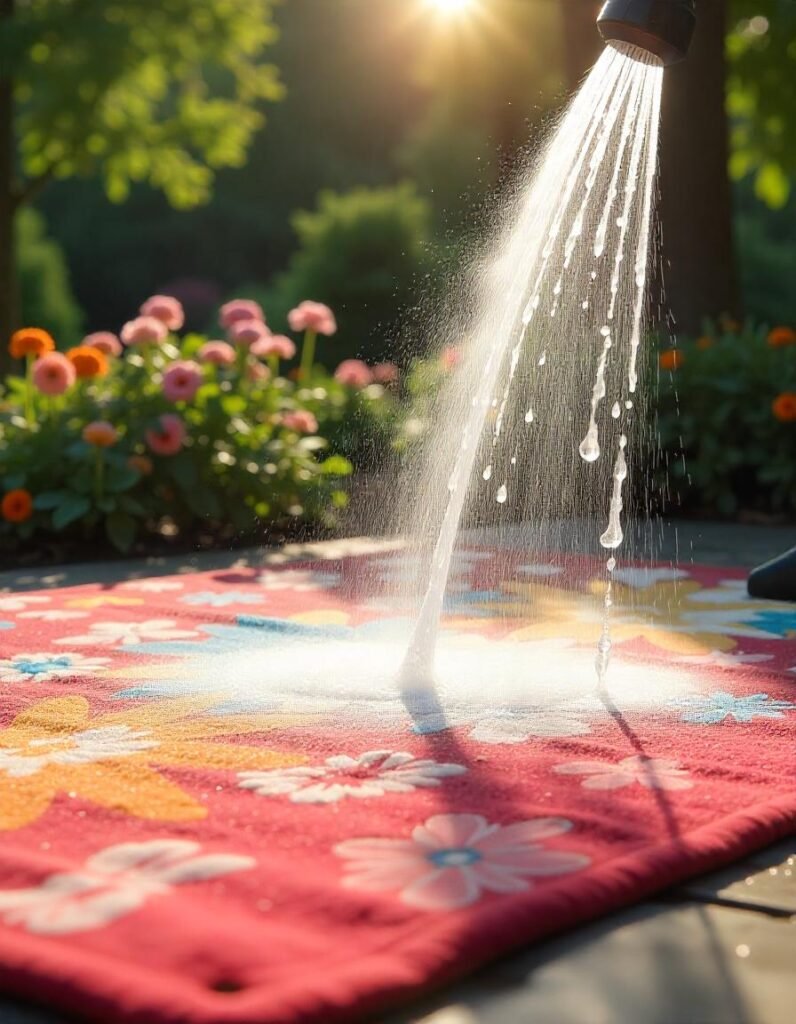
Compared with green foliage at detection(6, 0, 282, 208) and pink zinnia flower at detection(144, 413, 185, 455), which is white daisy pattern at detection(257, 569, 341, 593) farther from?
green foliage at detection(6, 0, 282, 208)

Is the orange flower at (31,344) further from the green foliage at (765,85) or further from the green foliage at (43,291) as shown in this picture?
the green foliage at (43,291)

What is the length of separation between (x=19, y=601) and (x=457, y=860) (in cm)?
243

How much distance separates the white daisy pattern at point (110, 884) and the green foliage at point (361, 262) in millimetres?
10827

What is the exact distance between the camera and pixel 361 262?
13000 mm

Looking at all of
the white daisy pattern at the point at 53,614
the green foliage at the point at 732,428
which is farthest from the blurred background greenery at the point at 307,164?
the white daisy pattern at the point at 53,614

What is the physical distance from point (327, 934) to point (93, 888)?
304 mm

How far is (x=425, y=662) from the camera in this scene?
9.79 ft

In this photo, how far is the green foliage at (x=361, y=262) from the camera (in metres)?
12.8

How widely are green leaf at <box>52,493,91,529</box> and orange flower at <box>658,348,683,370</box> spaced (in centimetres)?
274

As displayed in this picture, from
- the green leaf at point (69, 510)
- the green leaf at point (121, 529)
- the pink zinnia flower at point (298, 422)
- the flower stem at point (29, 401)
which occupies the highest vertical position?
the flower stem at point (29, 401)

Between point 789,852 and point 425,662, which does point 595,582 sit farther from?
point 789,852

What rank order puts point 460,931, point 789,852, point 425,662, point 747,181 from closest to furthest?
point 460,931, point 789,852, point 425,662, point 747,181

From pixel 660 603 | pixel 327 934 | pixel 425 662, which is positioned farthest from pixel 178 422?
pixel 327 934

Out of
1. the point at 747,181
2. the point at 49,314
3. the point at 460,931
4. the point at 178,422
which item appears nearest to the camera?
the point at 460,931
